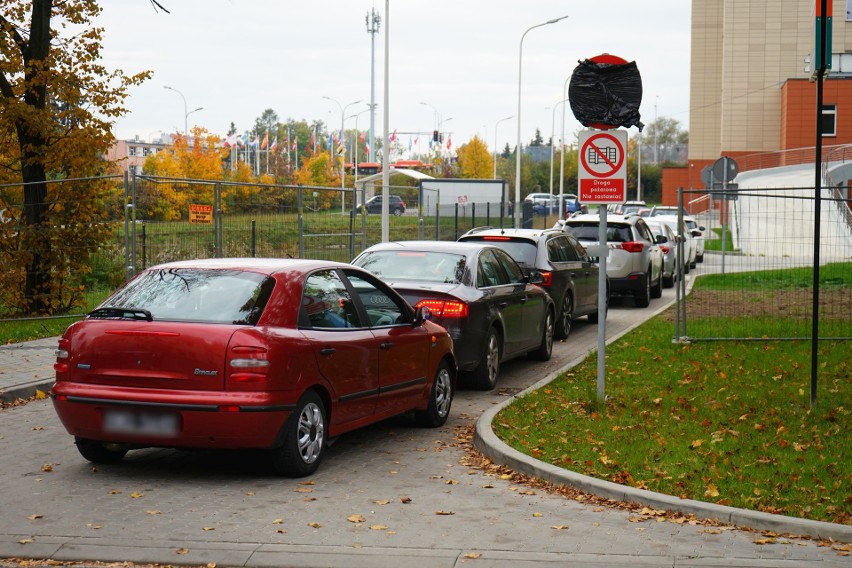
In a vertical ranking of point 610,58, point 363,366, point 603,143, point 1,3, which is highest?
point 1,3

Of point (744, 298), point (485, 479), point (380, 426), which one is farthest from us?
point (744, 298)

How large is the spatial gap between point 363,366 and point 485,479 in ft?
4.33

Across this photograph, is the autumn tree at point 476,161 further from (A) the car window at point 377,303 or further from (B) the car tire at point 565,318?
(A) the car window at point 377,303

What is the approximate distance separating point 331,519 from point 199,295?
6.65 ft

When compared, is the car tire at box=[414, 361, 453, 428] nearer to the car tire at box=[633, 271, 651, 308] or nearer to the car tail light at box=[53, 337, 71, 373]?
the car tail light at box=[53, 337, 71, 373]

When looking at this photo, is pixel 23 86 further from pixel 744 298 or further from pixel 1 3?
pixel 744 298

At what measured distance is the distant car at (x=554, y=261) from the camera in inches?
638

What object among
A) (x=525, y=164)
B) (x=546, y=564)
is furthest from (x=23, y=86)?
(x=525, y=164)

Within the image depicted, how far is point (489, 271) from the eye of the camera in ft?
40.9

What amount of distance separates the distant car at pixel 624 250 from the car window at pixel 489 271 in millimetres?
8650

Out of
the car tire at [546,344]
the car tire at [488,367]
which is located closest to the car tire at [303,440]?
the car tire at [488,367]

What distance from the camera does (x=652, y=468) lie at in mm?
7773

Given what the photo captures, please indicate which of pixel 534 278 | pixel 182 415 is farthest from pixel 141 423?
pixel 534 278

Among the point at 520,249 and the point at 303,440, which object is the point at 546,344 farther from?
the point at 303,440
